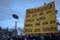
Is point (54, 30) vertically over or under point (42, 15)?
under

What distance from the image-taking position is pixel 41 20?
10.1m

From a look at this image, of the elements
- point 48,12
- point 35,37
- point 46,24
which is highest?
point 48,12

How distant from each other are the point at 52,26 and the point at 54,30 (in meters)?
0.30

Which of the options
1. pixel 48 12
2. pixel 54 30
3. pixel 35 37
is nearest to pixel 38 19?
pixel 48 12

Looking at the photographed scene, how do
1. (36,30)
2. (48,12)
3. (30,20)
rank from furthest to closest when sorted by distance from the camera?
(30,20)
(36,30)
(48,12)

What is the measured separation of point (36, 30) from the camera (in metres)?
10.3

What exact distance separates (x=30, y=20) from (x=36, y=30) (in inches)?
39.1

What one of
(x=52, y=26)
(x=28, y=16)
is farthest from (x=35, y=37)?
(x=52, y=26)

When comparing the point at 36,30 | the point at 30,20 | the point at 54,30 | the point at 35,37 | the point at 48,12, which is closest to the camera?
the point at 54,30

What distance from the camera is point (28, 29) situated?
10.8m

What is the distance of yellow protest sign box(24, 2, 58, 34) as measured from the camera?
909cm

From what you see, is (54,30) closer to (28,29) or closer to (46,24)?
(46,24)

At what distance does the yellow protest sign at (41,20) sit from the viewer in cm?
909

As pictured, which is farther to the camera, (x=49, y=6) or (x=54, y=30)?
(x=49, y=6)
